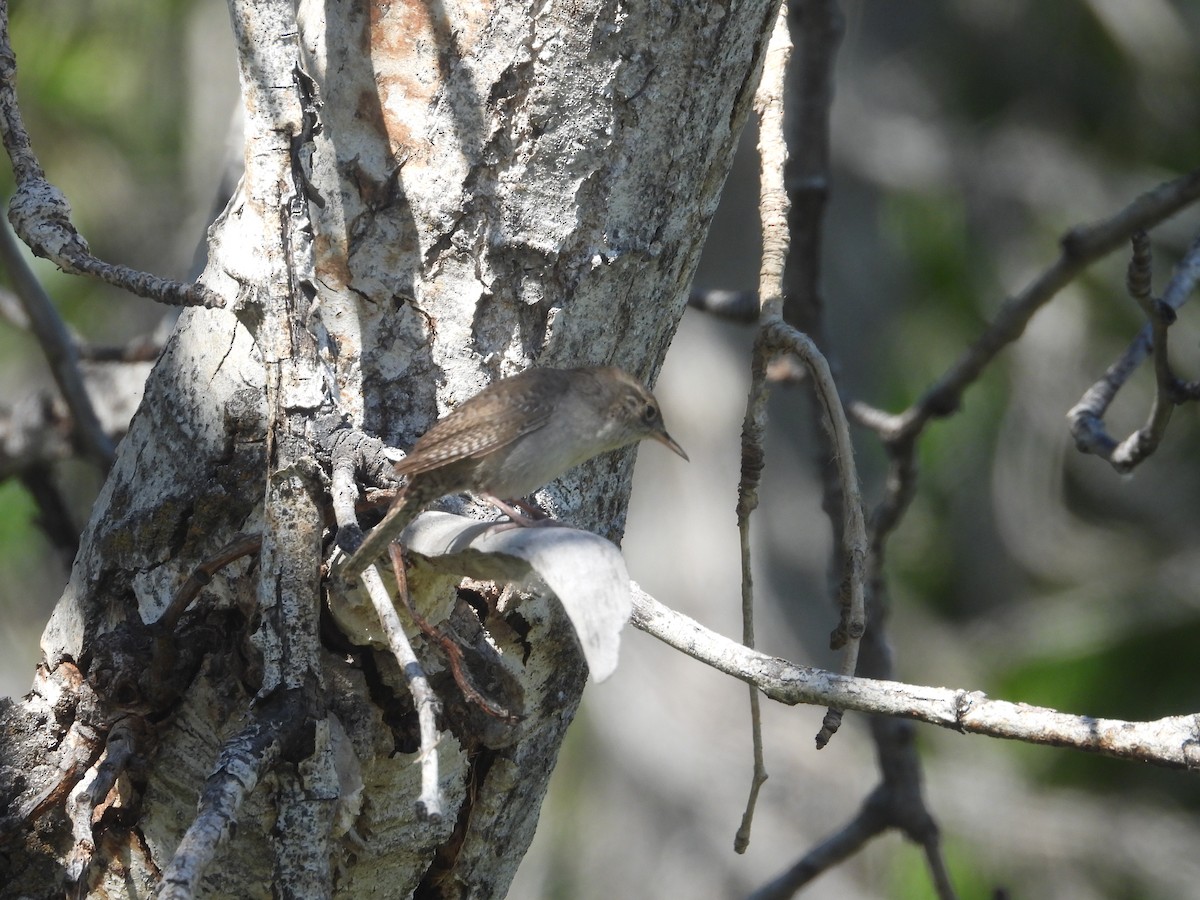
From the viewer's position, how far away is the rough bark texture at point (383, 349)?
6.23 feet

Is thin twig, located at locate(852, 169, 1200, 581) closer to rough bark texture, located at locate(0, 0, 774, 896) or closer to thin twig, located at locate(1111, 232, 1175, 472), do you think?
thin twig, located at locate(1111, 232, 1175, 472)

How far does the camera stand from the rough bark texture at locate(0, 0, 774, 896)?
1898mm

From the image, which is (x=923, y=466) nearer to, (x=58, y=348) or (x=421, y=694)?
(x=58, y=348)

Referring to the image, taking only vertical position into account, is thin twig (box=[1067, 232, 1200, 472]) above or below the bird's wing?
above

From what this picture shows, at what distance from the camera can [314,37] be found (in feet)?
6.48

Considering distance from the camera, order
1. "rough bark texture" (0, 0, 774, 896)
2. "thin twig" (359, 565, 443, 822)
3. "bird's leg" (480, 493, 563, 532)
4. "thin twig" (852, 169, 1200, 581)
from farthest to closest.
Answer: "thin twig" (852, 169, 1200, 581), "bird's leg" (480, 493, 563, 532), "rough bark texture" (0, 0, 774, 896), "thin twig" (359, 565, 443, 822)

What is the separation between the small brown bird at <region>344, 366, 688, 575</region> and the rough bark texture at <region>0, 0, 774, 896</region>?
0.13 meters

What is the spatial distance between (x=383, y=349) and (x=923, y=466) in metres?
7.56

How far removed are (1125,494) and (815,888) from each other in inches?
180

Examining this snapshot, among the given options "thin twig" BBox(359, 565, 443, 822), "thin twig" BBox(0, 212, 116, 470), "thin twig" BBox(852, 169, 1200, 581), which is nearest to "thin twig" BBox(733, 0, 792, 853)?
"thin twig" BBox(359, 565, 443, 822)

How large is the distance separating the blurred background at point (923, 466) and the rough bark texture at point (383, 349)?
12.8ft

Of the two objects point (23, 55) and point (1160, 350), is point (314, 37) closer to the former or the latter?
point (1160, 350)

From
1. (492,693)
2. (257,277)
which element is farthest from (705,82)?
(492,693)

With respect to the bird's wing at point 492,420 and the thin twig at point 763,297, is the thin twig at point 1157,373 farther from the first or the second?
the bird's wing at point 492,420
